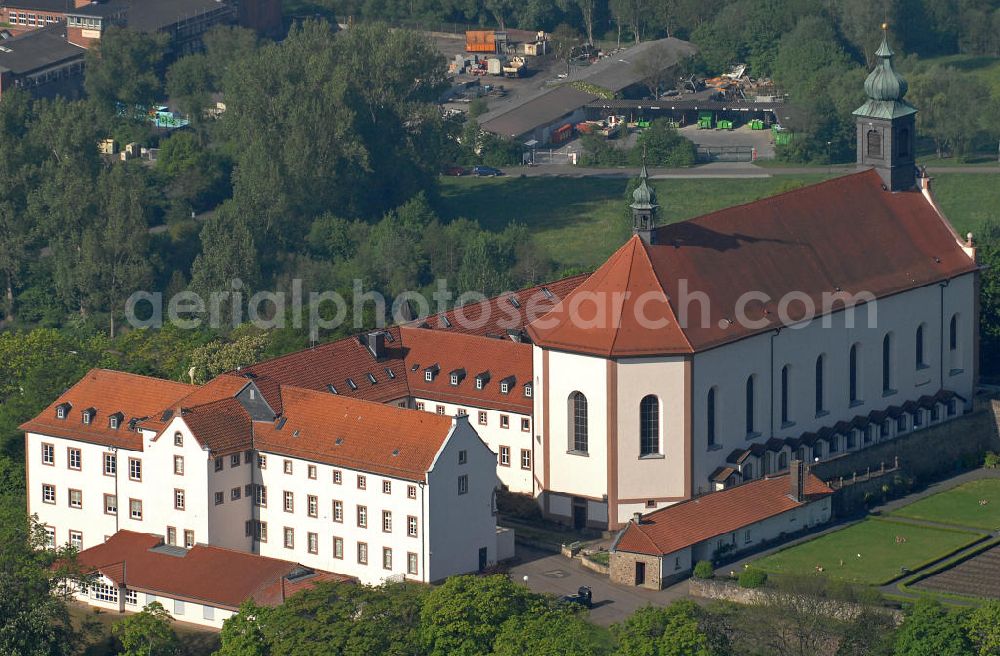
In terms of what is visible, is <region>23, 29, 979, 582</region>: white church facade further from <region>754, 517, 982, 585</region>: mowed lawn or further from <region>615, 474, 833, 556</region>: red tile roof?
<region>754, 517, 982, 585</region>: mowed lawn

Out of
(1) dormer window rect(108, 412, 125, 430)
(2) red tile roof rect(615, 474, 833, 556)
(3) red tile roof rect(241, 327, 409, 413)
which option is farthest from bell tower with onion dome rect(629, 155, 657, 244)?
(1) dormer window rect(108, 412, 125, 430)

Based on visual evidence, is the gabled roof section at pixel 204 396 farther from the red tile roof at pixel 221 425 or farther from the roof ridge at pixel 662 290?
the roof ridge at pixel 662 290

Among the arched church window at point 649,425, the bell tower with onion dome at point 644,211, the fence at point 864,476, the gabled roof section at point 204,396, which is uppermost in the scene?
the bell tower with onion dome at point 644,211

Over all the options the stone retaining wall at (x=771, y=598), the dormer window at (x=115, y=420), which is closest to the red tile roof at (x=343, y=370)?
the dormer window at (x=115, y=420)

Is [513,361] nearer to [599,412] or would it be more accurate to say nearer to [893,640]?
[599,412]

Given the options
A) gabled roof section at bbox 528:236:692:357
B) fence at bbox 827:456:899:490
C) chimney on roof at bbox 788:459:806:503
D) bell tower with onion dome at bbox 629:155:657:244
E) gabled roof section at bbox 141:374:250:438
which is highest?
bell tower with onion dome at bbox 629:155:657:244

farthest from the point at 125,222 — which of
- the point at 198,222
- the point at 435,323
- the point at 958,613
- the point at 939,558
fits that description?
the point at 958,613
